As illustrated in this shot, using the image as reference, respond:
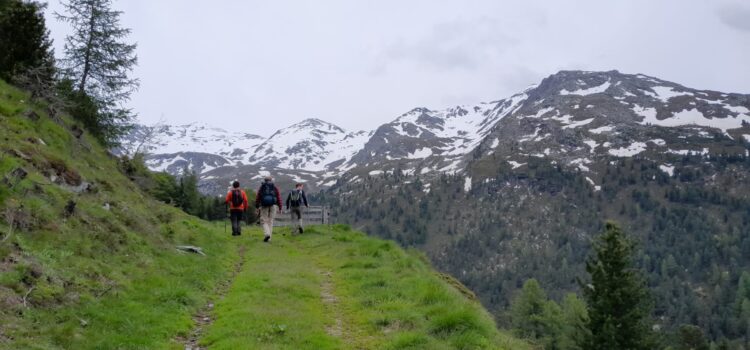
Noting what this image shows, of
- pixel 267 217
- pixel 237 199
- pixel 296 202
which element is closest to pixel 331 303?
pixel 267 217

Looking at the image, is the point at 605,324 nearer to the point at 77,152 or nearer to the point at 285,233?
the point at 285,233

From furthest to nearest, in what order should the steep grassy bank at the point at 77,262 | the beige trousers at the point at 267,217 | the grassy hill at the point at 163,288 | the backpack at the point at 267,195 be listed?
the beige trousers at the point at 267,217
the backpack at the point at 267,195
the grassy hill at the point at 163,288
the steep grassy bank at the point at 77,262

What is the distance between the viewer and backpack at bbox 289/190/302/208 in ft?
102

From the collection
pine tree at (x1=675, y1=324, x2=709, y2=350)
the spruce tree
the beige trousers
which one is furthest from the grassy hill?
pine tree at (x1=675, y1=324, x2=709, y2=350)

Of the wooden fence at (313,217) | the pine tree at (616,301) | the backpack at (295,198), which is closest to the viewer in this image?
the backpack at (295,198)

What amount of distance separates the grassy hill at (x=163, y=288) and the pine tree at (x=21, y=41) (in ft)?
24.7

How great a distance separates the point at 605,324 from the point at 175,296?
4811 centimetres

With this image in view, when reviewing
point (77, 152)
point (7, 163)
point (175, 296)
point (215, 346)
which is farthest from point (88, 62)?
point (215, 346)

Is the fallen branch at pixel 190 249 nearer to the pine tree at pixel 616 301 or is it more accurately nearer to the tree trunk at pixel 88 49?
the tree trunk at pixel 88 49

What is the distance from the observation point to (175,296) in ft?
47.2

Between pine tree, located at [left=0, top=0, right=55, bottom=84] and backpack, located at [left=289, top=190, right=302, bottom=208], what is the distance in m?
14.1

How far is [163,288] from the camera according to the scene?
586 inches

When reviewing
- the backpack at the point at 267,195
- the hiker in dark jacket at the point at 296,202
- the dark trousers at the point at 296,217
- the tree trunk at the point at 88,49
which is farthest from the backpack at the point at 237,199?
the tree trunk at the point at 88,49

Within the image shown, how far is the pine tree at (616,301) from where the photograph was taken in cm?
5266
